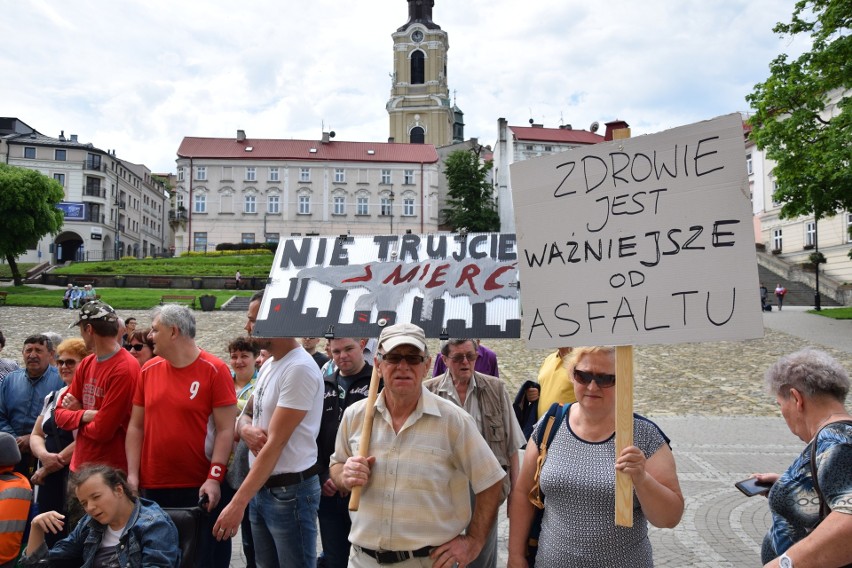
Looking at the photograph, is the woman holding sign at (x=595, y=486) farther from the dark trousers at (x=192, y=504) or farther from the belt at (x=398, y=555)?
the dark trousers at (x=192, y=504)

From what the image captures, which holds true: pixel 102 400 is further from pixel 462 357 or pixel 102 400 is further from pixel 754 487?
pixel 754 487

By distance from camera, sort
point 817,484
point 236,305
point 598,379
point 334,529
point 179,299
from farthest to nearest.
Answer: point 179,299
point 236,305
point 334,529
point 598,379
point 817,484

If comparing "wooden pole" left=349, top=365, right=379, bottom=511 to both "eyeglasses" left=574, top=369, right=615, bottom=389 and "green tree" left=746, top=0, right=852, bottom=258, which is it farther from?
"green tree" left=746, top=0, right=852, bottom=258

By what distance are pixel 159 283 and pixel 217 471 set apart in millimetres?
43094

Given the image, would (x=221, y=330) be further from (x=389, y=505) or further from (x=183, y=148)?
(x=183, y=148)

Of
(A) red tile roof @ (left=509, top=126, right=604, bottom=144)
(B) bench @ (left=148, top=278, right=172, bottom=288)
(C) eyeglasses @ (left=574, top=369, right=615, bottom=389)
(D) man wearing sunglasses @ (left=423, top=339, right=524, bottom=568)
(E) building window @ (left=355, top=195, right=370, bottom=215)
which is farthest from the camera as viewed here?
(E) building window @ (left=355, top=195, right=370, bottom=215)

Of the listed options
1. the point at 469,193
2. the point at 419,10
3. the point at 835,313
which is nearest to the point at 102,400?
the point at 835,313

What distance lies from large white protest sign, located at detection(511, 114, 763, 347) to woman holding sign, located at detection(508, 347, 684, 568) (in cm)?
27

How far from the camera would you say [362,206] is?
239 feet

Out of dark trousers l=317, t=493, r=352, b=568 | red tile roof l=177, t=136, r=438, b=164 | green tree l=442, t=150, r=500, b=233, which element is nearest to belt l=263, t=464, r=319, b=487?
dark trousers l=317, t=493, r=352, b=568

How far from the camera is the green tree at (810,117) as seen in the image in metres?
22.7

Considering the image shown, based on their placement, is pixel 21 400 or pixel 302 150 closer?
pixel 21 400

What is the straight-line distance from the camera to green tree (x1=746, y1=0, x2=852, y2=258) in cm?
2266

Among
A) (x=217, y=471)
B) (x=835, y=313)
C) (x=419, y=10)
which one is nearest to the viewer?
(x=217, y=471)
